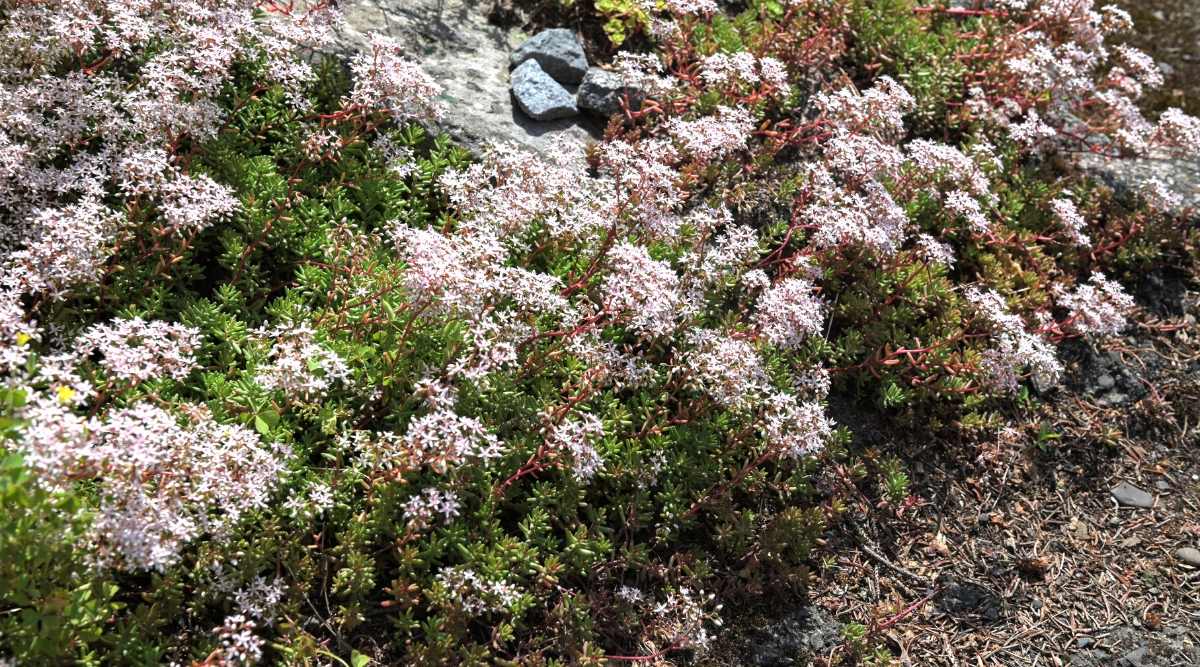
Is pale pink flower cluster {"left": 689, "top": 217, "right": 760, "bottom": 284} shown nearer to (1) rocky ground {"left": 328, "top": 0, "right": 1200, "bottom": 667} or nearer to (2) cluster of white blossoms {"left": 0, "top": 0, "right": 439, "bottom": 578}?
(1) rocky ground {"left": 328, "top": 0, "right": 1200, "bottom": 667}

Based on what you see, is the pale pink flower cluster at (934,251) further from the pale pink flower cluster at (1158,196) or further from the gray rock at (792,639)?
the gray rock at (792,639)

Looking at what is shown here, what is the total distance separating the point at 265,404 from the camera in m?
3.98

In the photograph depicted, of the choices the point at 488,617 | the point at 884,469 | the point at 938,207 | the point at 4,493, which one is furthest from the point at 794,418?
the point at 4,493

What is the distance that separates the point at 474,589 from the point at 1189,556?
14.9ft

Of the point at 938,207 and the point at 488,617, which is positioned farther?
the point at 938,207

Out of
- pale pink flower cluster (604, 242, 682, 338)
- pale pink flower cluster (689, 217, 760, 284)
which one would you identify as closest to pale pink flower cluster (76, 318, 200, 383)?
pale pink flower cluster (604, 242, 682, 338)

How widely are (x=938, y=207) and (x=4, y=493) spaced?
19.0ft

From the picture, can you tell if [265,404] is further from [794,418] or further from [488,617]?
[794,418]

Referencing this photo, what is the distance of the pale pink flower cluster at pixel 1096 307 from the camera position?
548 centimetres

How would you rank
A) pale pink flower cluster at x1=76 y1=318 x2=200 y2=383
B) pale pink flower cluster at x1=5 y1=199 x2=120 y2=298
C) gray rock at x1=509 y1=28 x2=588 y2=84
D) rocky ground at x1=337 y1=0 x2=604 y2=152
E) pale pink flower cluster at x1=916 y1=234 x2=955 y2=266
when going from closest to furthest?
pale pink flower cluster at x1=76 y1=318 x2=200 y2=383, pale pink flower cluster at x1=5 y1=199 x2=120 y2=298, pale pink flower cluster at x1=916 y1=234 x2=955 y2=266, rocky ground at x1=337 y1=0 x2=604 y2=152, gray rock at x1=509 y1=28 x2=588 y2=84

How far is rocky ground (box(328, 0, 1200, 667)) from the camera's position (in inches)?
183

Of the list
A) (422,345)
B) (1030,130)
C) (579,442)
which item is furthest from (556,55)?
(1030,130)

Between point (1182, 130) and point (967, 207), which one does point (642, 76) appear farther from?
point (1182, 130)

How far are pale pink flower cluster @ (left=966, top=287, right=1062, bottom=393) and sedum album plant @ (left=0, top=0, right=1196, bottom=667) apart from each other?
0.09 ft
